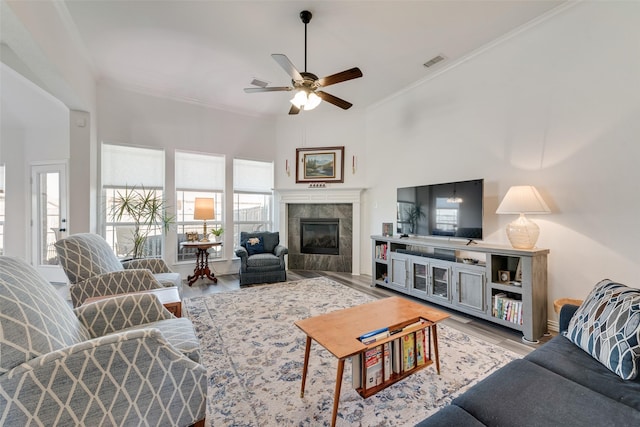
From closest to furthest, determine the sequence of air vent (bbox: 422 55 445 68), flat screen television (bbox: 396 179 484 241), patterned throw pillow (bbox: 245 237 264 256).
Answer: flat screen television (bbox: 396 179 484 241) < air vent (bbox: 422 55 445 68) < patterned throw pillow (bbox: 245 237 264 256)

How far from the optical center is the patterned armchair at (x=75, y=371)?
3.06ft

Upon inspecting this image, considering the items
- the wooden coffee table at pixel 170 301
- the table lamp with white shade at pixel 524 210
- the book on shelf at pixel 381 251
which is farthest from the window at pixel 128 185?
the table lamp with white shade at pixel 524 210

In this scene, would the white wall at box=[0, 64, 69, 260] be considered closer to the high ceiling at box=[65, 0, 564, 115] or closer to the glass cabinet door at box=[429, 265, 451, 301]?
the high ceiling at box=[65, 0, 564, 115]

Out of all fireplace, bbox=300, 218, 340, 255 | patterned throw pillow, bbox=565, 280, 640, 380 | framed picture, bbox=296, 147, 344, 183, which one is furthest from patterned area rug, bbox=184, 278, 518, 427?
framed picture, bbox=296, 147, 344, 183

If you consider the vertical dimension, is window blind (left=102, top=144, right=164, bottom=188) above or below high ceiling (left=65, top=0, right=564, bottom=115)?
below

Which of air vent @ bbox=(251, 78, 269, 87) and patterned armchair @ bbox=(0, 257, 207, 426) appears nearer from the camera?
patterned armchair @ bbox=(0, 257, 207, 426)

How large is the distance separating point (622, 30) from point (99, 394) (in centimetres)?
428

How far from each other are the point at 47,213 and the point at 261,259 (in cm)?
366

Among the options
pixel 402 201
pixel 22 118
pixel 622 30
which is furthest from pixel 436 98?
pixel 22 118

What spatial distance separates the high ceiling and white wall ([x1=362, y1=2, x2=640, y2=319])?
0.36 meters

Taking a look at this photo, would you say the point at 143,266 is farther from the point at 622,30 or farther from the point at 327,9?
the point at 622,30

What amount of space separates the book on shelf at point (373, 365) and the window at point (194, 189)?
13.4 ft

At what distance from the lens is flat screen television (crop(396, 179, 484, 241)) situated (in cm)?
311

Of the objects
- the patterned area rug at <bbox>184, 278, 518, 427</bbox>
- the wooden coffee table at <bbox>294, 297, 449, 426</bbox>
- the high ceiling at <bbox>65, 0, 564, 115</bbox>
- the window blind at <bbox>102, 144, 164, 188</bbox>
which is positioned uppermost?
the high ceiling at <bbox>65, 0, 564, 115</bbox>
